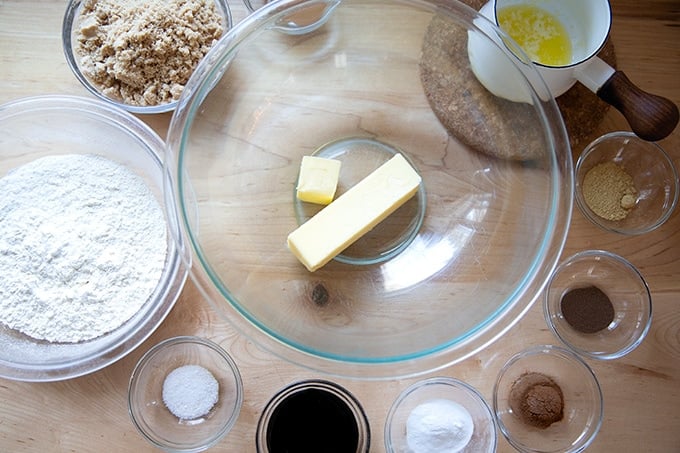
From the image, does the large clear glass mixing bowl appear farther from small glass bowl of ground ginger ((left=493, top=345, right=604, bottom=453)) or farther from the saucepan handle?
small glass bowl of ground ginger ((left=493, top=345, right=604, bottom=453))

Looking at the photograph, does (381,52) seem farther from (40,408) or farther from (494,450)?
(40,408)

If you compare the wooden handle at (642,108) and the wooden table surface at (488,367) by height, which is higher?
the wooden handle at (642,108)

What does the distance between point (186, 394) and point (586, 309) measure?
2.67ft

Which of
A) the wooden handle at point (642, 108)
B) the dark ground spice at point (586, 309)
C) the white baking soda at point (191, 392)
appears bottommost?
the white baking soda at point (191, 392)

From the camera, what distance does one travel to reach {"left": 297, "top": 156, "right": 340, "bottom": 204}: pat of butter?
1300 millimetres

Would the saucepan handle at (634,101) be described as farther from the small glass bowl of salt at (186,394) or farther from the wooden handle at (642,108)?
the small glass bowl of salt at (186,394)

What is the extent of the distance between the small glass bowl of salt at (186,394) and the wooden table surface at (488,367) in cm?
3

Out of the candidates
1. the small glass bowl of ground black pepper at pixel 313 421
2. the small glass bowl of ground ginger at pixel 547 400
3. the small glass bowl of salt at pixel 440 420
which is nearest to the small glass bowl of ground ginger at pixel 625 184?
the small glass bowl of ground ginger at pixel 547 400

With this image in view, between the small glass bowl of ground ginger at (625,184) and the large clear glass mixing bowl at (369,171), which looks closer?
the large clear glass mixing bowl at (369,171)

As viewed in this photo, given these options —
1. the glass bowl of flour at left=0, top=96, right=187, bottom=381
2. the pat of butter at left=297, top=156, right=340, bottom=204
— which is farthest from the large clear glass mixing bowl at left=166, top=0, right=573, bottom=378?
the glass bowl of flour at left=0, top=96, right=187, bottom=381

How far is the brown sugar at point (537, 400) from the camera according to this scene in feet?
4.36

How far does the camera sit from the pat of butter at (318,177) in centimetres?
130

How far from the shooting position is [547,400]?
133cm

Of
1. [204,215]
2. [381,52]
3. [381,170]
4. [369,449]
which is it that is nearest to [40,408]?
[204,215]
